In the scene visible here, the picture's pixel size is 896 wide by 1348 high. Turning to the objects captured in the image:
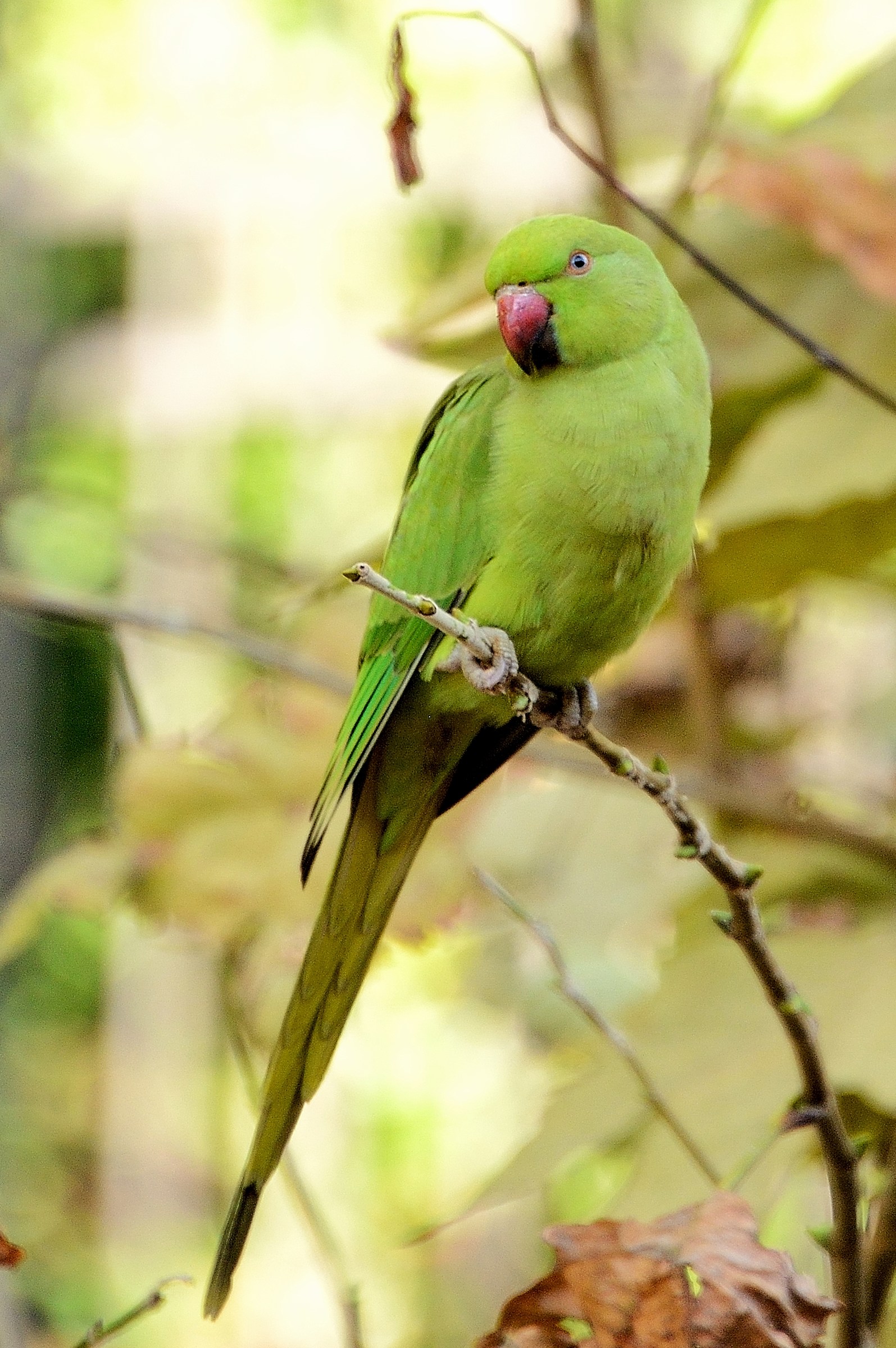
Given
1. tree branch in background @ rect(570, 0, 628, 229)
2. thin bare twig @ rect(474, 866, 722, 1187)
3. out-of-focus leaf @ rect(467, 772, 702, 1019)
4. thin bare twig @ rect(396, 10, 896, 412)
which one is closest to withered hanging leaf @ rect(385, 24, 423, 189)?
thin bare twig @ rect(396, 10, 896, 412)

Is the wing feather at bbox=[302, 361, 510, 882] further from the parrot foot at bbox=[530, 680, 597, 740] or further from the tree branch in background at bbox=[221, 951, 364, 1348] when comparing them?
the tree branch in background at bbox=[221, 951, 364, 1348]

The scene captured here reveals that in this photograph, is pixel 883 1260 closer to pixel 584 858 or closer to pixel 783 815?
pixel 783 815

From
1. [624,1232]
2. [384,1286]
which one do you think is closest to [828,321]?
[624,1232]

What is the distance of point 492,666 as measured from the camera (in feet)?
2.90

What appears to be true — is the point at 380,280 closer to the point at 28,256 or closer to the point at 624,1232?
the point at 28,256

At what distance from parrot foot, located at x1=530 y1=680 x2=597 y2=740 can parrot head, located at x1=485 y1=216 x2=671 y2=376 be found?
24 cm

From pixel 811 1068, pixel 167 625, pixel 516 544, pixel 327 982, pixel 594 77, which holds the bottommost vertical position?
pixel 811 1068

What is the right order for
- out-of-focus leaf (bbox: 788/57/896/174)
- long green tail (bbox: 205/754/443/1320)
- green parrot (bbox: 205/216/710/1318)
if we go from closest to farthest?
long green tail (bbox: 205/754/443/1320) < green parrot (bbox: 205/216/710/1318) < out-of-focus leaf (bbox: 788/57/896/174)

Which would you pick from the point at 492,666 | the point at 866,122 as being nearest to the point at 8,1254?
the point at 492,666

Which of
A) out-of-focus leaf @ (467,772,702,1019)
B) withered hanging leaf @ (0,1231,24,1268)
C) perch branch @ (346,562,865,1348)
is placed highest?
out-of-focus leaf @ (467,772,702,1019)

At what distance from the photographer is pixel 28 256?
9.03ft

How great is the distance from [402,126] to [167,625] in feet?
1.79

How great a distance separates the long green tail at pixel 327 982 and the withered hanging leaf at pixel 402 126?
0.47m

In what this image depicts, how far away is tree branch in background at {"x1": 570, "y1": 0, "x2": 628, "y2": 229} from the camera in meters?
1.11
